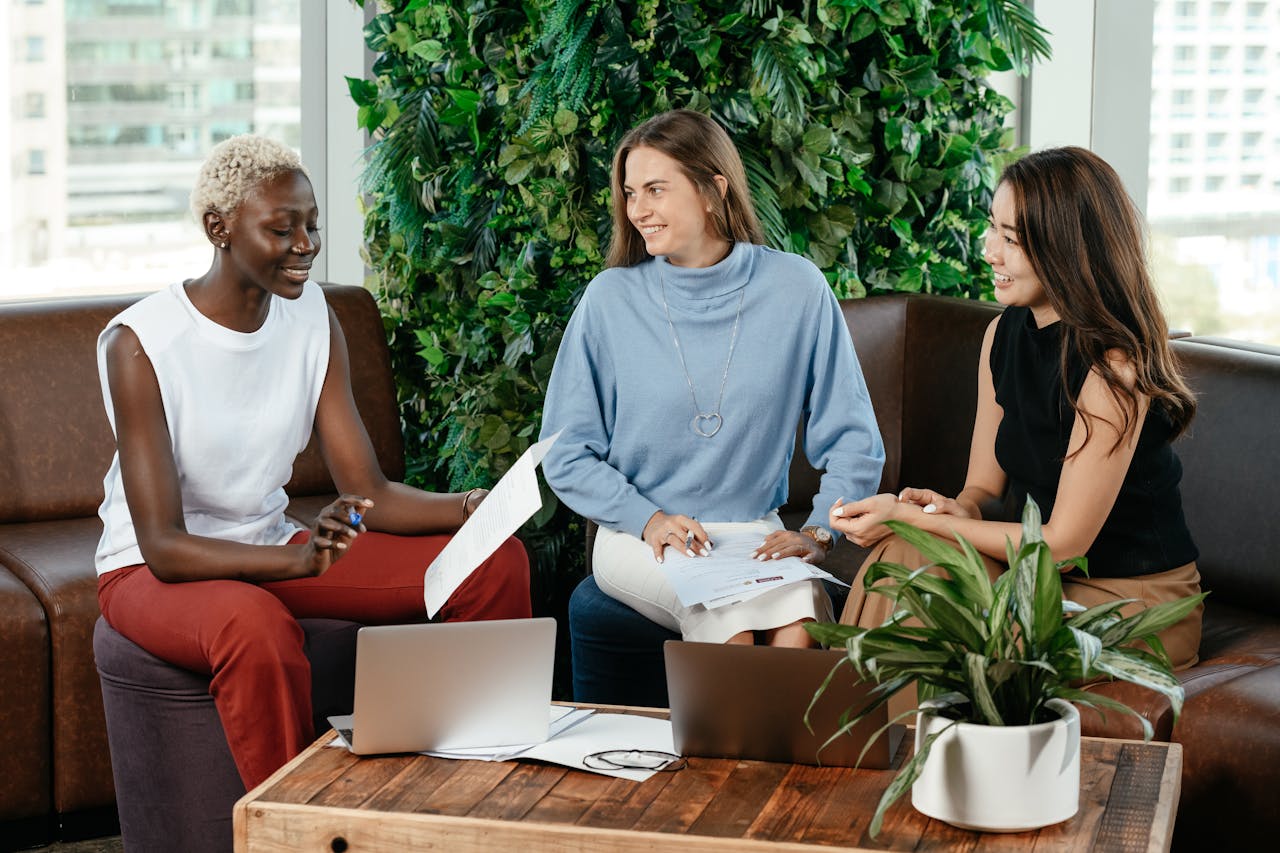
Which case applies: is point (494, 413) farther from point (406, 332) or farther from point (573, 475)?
point (573, 475)

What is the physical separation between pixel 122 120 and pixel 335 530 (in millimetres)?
2177

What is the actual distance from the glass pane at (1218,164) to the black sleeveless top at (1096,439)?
1555mm

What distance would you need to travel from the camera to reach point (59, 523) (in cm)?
325

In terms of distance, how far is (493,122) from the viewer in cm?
344

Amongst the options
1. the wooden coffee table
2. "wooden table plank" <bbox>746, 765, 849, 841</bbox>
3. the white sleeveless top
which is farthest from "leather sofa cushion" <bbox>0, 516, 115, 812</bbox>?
"wooden table plank" <bbox>746, 765, 849, 841</bbox>

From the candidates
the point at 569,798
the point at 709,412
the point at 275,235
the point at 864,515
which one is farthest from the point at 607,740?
the point at 275,235

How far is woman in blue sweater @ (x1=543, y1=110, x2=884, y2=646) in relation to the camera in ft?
9.12

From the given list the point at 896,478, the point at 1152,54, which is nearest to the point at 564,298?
the point at 896,478

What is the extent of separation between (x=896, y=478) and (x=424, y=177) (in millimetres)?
1268

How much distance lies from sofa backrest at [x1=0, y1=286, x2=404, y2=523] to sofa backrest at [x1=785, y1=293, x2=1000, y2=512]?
4.88 ft

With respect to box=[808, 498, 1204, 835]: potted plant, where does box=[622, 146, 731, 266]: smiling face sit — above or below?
above

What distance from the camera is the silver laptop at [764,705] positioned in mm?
1866

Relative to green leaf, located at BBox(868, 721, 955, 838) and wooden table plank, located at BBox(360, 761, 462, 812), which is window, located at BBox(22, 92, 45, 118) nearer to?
wooden table plank, located at BBox(360, 761, 462, 812)

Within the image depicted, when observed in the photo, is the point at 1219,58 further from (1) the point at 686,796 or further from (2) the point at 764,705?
(1) the point at 686,796
